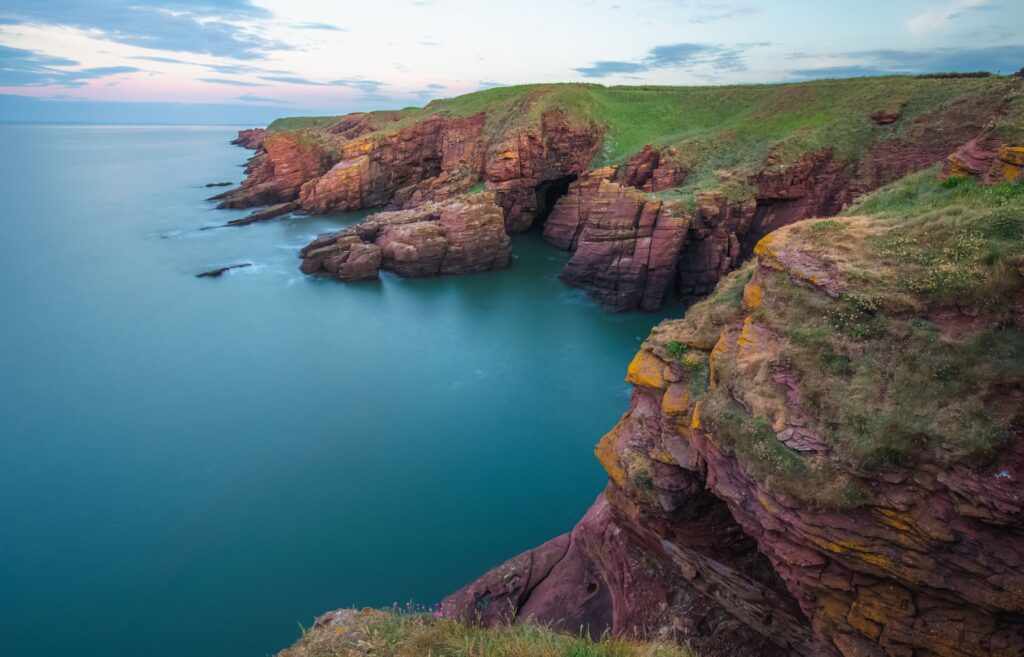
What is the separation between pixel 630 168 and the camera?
51812mm

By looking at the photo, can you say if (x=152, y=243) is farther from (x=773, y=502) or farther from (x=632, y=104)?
(x=773, y=502)

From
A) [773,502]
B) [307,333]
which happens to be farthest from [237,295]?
[773,502]

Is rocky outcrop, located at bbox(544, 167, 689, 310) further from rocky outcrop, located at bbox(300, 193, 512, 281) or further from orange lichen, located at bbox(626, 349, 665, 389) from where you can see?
orange lichen, located at bbox(626, 349, 665, 389)

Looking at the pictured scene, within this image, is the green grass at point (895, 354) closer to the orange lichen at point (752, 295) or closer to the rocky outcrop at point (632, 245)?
the orange lichen at point (752, 295)

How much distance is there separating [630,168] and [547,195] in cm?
1252

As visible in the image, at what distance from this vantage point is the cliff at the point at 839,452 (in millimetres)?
7531

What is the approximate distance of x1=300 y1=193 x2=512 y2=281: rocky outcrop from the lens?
44281 mm

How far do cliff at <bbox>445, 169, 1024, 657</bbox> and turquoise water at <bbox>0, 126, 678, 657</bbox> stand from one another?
249 inches

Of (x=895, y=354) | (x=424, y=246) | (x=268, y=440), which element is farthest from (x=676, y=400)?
(x=424, y=246)

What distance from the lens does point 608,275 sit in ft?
127

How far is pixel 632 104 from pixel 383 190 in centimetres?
3377

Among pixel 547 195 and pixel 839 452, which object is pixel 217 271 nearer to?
pixel 547 195

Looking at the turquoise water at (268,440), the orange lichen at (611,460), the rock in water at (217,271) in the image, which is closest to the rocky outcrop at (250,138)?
the turquoise water at (268,440)

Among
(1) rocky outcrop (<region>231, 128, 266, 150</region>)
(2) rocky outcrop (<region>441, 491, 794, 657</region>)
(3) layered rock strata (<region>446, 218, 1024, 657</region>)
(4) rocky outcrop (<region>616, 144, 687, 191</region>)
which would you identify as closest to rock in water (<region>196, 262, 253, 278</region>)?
(4) rocky outcrop (<region>616, 144, 687, 191</region>)
